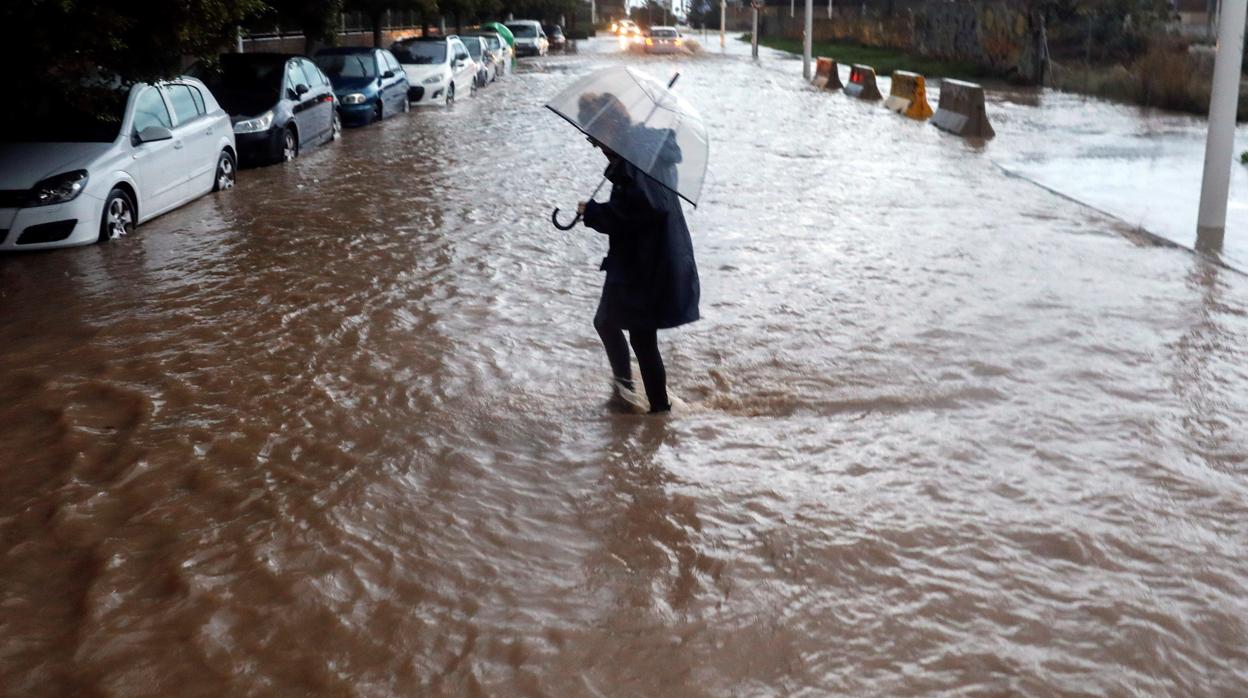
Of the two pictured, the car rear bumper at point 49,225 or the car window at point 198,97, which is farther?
the car window at point 198,97

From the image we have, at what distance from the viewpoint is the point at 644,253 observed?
605 cm

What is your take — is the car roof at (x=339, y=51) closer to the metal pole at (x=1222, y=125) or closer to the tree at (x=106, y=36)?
the tree at (x=106, y=36)

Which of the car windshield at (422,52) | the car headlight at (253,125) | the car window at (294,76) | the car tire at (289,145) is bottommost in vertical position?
the car tire at (289,145)

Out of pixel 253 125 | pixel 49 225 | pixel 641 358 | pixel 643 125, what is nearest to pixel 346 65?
pixel 253 125

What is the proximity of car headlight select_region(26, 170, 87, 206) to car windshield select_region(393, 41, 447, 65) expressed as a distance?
58.5 ft

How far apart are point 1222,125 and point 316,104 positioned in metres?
12.3

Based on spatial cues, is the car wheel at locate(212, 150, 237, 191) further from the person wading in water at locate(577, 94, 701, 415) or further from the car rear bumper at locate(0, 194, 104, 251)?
the person wading in water at locate(577, 94, 701, 415)

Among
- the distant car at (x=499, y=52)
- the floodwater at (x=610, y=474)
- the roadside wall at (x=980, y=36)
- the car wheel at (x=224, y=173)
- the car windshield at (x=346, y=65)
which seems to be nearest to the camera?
the floodwater at (x=610, y=474)

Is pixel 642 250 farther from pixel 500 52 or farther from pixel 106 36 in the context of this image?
pixel 500 52

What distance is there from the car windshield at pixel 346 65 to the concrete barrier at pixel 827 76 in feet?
47.3

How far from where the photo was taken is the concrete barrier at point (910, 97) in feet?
79.8

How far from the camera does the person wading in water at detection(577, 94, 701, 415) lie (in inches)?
228

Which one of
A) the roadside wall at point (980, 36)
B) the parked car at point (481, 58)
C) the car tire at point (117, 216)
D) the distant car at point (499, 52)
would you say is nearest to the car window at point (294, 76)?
the car tire at point (117, 216)

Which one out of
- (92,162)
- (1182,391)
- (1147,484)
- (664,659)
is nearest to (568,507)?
(664,659)
